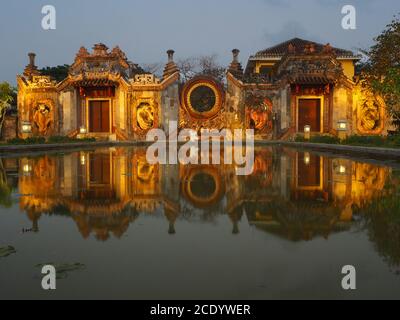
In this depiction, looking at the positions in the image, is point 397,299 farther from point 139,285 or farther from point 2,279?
point 2,279

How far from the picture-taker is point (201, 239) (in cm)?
411

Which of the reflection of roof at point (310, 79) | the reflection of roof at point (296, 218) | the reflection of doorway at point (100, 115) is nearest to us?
the reflection of roof at point (296, 218)

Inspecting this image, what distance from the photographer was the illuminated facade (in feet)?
100

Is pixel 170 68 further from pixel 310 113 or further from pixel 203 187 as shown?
pixel 203 187

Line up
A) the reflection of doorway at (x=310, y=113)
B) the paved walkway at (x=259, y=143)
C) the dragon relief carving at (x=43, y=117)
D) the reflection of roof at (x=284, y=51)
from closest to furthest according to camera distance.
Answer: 1. the paved walkway at (x=259, y=143)
2. the reflection of doorway at (x=310, y=113)
3. the dragon relief carving at (x=43, y=117)
4. the reflection of roof at (x=284, y=51)

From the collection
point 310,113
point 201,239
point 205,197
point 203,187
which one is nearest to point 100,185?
point 203,187

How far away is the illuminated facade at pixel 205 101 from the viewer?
3050 centimetres

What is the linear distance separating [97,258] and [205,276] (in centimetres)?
100

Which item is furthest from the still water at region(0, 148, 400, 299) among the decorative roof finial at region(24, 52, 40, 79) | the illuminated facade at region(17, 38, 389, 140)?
the decorative roof finial at region(24, 52, 40, 79)

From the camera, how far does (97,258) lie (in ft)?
11.3

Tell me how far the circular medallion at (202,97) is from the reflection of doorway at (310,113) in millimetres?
6210

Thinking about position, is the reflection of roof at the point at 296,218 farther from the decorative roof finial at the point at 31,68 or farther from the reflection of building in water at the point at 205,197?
the decorative roof finial at the point at 31,68

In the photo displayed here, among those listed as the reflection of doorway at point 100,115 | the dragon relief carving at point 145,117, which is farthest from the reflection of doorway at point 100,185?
the reflection of doorway at point 100,115
